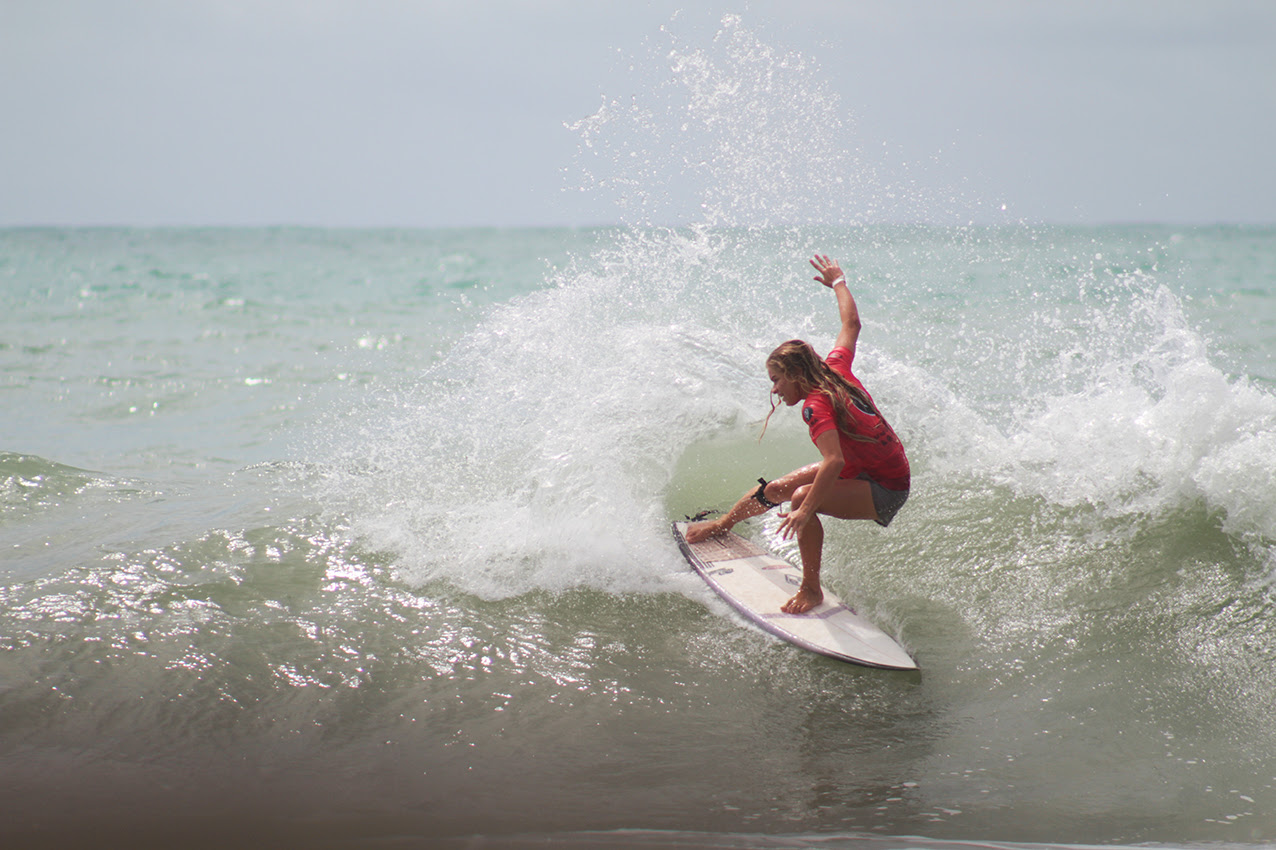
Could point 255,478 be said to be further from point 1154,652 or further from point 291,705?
point 1154,652

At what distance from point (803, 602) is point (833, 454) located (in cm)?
81

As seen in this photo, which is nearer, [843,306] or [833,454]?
[833,454]

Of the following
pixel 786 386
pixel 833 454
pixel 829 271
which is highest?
pixel 829 271

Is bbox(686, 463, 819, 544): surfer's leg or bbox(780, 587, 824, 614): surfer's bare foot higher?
bbox(686, 463, 819, 544): surfer's leg

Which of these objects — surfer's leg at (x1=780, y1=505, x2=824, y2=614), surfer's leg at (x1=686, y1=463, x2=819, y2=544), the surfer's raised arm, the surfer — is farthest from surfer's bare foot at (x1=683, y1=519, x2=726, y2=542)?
the surfer's raised arm

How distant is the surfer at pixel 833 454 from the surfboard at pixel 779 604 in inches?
3.7

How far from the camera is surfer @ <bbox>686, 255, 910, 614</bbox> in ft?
13.2

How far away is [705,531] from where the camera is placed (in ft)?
17.0

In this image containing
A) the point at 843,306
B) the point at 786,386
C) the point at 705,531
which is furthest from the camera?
the point at 705,531

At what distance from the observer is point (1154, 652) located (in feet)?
12.6

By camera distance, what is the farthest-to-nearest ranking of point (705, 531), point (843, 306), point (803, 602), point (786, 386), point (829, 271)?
1. point (705, 531)
2. point (829, 271)
3. point (843, 306)
4. point (803, 602)
5. point (786, 386)

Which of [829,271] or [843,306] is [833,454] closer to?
[843,306]

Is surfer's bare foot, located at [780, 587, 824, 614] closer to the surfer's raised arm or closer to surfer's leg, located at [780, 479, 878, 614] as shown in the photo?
surfer's leg, located at [780, 479, 878, 614]

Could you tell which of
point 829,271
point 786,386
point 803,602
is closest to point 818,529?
point 803,602
